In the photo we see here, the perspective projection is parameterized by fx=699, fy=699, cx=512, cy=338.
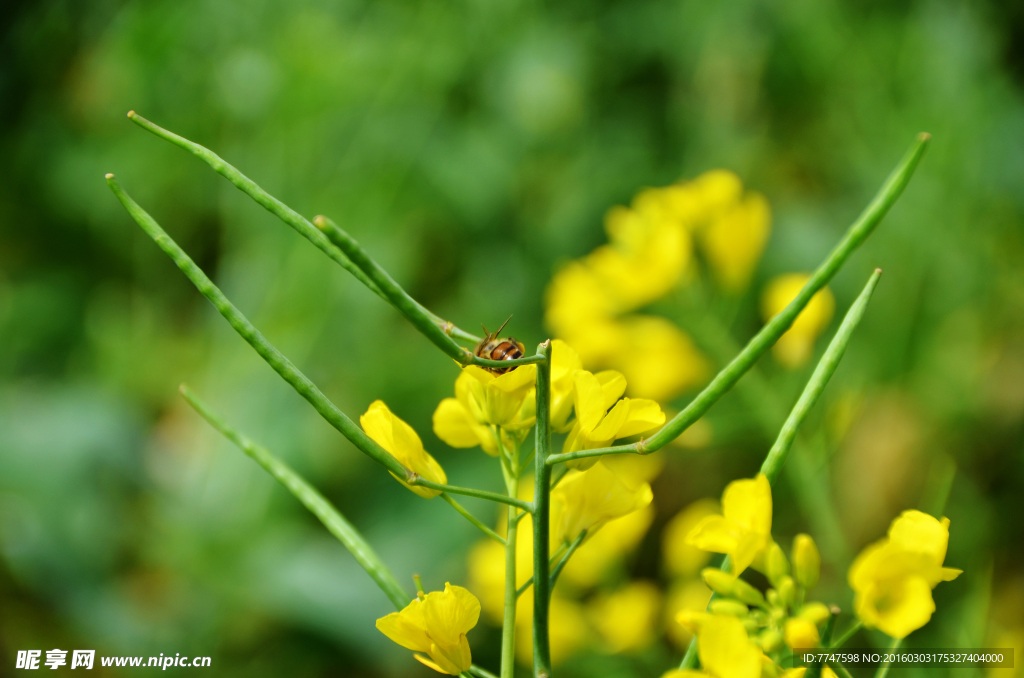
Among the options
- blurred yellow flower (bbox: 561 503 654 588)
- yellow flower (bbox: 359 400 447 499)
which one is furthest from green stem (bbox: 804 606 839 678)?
blurred yellow flower (bbox: 561 503 654 588)

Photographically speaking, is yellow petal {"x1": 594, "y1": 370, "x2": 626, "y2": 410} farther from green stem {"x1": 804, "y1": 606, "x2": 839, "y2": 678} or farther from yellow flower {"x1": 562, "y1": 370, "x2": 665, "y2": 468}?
green stem {"x1": 804, "y1": 606, "x2": 839, "y2": 678}

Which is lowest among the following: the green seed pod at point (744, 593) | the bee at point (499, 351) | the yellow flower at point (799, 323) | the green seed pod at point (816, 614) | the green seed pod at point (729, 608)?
the green seed pod at point (816, 614)

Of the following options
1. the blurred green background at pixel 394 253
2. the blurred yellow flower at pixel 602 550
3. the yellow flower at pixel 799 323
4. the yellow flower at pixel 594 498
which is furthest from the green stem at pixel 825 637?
the blurred green background at pixel 394 253

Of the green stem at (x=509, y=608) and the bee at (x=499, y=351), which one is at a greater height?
the bee at (x=499, y=351)

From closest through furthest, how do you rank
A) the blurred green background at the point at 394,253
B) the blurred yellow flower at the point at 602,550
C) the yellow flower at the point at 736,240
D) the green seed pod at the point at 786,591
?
1. the green seed pod at the point at 786,591
2. the blurred yellow flower at the point at 602,550
3. the yellow flower at the point at 736,240
4. the blurred green background at the point at 394,253

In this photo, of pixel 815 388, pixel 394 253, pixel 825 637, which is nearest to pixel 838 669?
pixel 825 637

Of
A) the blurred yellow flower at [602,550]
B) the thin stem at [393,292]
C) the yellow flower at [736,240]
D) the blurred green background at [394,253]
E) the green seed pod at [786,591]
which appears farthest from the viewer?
the blurred green background at [394,253]

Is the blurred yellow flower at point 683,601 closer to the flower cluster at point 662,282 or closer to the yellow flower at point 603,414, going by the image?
the flower cluster at point 662,282
